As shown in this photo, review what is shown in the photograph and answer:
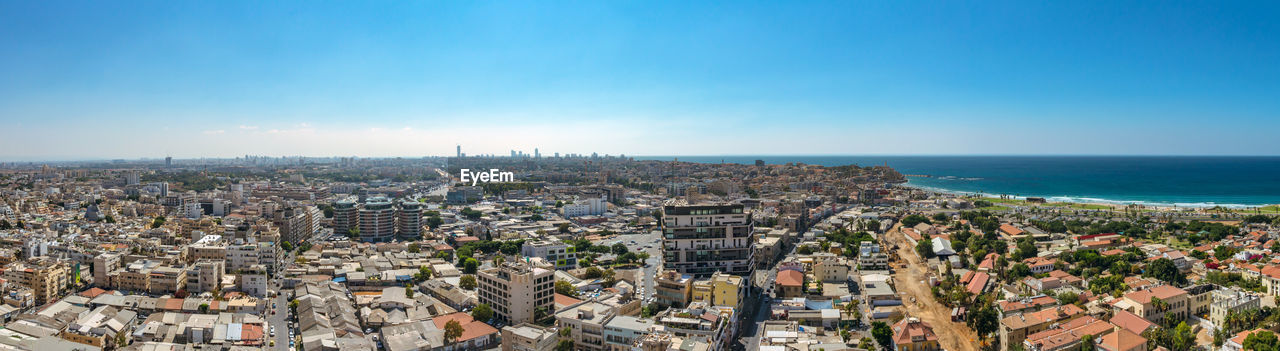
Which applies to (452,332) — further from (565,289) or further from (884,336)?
(884,336)

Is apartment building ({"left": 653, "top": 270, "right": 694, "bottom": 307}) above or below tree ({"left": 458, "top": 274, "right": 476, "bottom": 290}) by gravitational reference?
above

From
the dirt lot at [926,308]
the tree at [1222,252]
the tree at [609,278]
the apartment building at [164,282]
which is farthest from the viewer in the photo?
the tree at [1222,252]

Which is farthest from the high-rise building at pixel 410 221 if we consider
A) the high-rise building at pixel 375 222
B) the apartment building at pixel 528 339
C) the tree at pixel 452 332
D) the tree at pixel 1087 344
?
the tree at pixel 1087 344

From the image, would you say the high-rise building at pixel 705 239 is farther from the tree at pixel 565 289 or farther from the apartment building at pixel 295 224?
the apartment building at pixel 295 224

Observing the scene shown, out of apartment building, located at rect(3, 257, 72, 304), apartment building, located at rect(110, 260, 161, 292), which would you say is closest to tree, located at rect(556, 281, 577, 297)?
apartment building, located at rect(110, 260, 161, 292)

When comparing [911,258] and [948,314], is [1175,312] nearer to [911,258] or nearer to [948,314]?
[948,314]

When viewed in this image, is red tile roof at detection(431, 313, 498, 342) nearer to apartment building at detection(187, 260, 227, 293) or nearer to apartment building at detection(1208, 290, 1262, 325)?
apartment building at detection(187, 260, 227, 293)

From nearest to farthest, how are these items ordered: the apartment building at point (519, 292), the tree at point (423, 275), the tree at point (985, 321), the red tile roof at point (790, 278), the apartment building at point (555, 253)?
the tree at point (985, 321) → the apartment building at point (519, 292) → the red tile roof at point (790, 278) → the tree at point (423, 275) → the apartment building at point (555, 253)

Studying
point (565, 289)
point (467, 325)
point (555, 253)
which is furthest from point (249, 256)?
point (565, 289)

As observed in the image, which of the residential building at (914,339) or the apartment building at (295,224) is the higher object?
the apartment building at (295,224)
